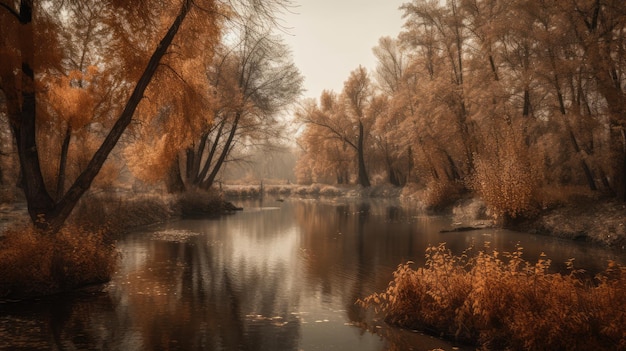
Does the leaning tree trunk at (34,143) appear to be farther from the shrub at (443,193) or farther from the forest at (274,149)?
the shrub at (443,193)

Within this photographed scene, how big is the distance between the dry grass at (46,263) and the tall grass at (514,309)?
7.18 meters

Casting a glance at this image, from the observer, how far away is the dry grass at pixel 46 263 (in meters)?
10.2

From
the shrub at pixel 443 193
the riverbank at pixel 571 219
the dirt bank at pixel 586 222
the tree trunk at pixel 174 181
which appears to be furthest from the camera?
the shrub at pixel 443 193

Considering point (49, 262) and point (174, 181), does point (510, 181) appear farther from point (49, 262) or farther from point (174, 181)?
point (174, 181)

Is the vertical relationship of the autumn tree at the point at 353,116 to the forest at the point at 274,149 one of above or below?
above

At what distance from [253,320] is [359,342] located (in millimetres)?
2297

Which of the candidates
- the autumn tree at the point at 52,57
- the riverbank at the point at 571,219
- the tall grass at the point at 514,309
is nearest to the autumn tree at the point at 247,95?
the riverbank at the point at 571,219

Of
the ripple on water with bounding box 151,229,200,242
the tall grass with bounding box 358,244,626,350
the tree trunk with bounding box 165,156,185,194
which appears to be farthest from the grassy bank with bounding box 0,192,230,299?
the tree trunk with bounding box 165,156,185,194

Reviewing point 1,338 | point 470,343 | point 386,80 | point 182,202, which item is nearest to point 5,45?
point 1,338

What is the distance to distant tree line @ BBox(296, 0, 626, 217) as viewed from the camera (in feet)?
61.0

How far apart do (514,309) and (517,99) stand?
73.0 ft

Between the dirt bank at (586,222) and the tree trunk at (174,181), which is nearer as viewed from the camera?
the dirt bank at (586,222)

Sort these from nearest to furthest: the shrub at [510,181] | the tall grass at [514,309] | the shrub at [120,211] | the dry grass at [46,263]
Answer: the tall grass at [514,309] → the dry grass at [46,263] → the shrub at [120,211] → the shrub at [510,181]

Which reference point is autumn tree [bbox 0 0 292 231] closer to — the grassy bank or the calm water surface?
the grassy bank
